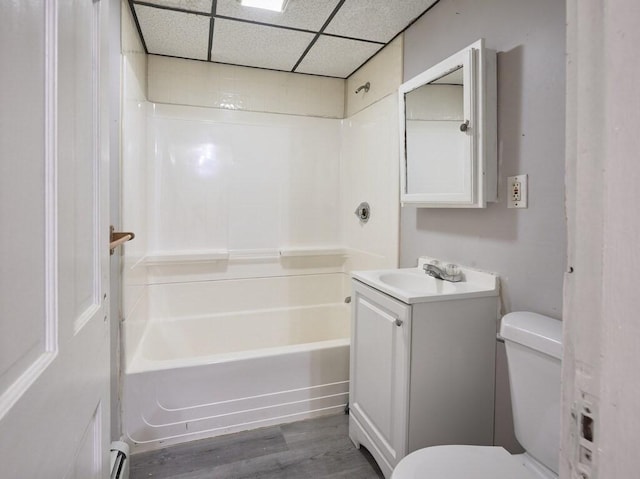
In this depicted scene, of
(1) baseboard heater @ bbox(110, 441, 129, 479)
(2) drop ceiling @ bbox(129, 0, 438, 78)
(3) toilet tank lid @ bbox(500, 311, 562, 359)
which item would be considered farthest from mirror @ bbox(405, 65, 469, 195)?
(1) baseboard heater @ bbox(110, 441, 129, 479)

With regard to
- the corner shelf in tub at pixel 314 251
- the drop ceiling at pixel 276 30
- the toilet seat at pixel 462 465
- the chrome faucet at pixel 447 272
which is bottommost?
the toilet seat at pixel 462 465

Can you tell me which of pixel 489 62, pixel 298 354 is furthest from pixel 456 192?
pixel 298 354

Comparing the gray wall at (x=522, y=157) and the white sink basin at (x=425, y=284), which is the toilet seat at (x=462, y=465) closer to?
the gray wall at (x=522, y=157)

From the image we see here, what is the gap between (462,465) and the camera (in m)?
1.05

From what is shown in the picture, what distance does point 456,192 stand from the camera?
61.7 inches

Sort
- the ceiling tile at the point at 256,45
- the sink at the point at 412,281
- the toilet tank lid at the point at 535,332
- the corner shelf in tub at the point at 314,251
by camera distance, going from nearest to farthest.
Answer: the toilet tank lid at the point at 535,332 < the sink at the point at 412,281 < the ceiling tile at the point at 256,45 < the corner shelf in tub at the point at 314,251

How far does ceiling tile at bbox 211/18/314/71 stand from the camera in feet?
6.72

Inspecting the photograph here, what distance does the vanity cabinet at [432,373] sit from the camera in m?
1.37

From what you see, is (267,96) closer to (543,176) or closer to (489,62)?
(489,62)

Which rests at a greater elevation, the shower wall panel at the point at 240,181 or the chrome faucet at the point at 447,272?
the shower wall panel at the point at 240,181

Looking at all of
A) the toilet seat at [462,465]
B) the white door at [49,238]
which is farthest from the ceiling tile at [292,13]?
the toilet seat at [462,465]

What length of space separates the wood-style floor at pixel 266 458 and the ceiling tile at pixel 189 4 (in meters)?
2.31

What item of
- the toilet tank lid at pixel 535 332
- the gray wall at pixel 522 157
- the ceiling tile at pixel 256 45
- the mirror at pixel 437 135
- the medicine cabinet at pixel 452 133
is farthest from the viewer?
the ceiling tile at pixel 256 45

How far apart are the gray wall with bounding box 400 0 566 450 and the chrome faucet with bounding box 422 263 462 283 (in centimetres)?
6
